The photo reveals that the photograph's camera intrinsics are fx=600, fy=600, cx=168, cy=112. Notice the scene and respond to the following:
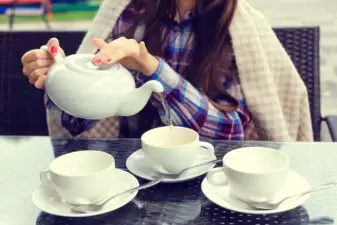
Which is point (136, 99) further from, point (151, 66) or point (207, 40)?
point (207, 40)

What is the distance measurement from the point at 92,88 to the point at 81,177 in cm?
18

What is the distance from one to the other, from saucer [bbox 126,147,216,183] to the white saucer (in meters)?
0.04

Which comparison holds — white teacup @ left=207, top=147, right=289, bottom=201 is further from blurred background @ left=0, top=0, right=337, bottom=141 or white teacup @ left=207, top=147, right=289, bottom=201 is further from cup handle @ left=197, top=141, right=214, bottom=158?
blurred background @ left=0, top=0, right=337, bottom=141

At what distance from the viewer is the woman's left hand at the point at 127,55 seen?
99 centimetres

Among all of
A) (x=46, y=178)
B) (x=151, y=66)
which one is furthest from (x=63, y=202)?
(x=151, y=66)

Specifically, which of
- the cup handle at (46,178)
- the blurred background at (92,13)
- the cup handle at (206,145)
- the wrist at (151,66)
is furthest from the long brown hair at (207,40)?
the blurred background at (92,13)

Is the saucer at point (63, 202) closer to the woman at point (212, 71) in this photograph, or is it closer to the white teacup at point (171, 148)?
the white teacup at point (171, 148)

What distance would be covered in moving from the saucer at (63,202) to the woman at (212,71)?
1.15ft

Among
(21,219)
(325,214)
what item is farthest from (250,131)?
(21,219)

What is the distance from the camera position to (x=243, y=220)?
84 centimetres

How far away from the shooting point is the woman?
4.27 feet

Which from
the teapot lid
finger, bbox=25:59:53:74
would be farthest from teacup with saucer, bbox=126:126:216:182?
finger, bbox=25:59:53:74

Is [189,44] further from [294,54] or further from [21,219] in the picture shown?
[21,219]

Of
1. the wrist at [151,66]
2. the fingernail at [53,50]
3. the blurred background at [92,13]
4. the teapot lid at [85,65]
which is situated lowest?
the blurred background at [92,13]
